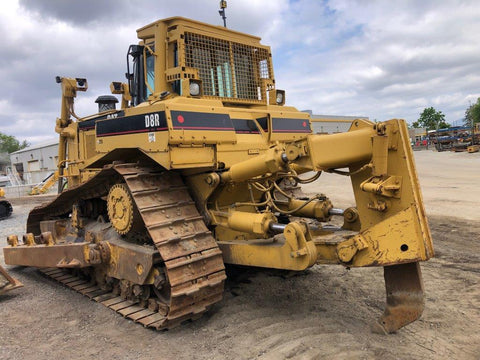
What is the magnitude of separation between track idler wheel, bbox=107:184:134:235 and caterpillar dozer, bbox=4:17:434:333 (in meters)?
0.02

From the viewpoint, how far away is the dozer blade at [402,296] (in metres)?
→ 3.40

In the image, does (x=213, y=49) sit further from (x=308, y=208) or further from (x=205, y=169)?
(x=308, y=208)

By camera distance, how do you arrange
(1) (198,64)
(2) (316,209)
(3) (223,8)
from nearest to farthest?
(2) (316,209), (1) (198,64), (3) (223,8)

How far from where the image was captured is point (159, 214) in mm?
4164

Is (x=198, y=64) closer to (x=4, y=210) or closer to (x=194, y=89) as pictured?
(x=194, y=89)

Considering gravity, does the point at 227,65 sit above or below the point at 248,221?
above

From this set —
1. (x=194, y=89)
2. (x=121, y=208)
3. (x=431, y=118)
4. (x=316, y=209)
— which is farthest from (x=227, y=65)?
(x=431, y=118)

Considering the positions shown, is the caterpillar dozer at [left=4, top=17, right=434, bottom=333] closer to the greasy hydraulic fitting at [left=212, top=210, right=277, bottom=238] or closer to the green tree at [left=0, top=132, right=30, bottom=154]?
the greasy hydraulic fitting at [left=212, top=210, right=277, bottom=238]

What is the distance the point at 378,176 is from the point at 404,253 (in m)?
0.66

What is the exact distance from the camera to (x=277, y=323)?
4047 millimetres

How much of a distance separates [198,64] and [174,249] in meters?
2.40

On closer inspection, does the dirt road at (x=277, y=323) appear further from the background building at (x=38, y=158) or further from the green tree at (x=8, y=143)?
the green tree at (x=8, y=143)

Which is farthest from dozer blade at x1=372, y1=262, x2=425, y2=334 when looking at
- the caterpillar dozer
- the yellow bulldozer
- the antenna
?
the yellow bulldozer

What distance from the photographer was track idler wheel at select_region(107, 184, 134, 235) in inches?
174
